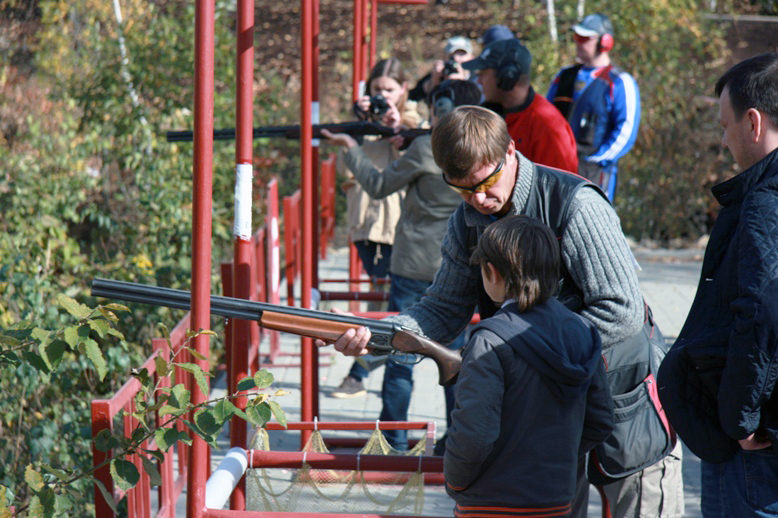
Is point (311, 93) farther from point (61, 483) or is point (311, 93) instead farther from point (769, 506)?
point (769, 506)

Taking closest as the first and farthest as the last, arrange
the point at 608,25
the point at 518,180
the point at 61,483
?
the point at 61,483
the point at 518,180
the point at 608,25

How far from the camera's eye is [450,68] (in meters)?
5.84

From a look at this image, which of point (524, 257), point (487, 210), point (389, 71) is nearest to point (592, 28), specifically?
point (389, 71)

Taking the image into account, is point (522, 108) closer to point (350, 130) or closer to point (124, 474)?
point (350, 130)

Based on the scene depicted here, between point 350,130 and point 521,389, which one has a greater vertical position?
point 350,130

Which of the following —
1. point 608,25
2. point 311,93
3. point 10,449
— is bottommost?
point 10,449

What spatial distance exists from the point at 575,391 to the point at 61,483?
1.33 metres

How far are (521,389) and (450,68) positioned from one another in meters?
3.82

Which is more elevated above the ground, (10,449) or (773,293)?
(773,293)

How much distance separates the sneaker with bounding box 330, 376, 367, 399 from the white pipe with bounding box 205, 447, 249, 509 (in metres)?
2.83

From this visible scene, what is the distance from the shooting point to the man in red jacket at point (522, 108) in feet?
14.2

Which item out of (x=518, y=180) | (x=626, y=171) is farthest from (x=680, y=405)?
(x=626, y=171)

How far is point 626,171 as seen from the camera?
11656 millimetres

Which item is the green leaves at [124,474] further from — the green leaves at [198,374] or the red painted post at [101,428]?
the green leaves at [198,374]
